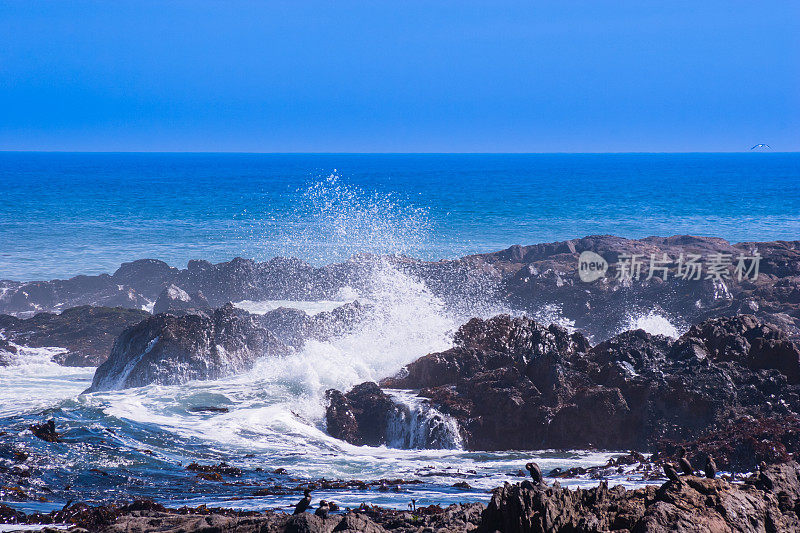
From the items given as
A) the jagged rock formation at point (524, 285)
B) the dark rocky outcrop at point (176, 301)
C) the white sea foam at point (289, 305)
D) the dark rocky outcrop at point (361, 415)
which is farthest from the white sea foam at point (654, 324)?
the dark rocky outcrop at point (176, 301)

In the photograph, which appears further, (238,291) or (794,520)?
(238,291)

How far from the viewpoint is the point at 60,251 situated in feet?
191

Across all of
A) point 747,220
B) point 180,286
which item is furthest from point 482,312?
point 747,220

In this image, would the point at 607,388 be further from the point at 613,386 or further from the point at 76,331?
the point at 76,331

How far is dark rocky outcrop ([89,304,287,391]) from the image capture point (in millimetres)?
22641

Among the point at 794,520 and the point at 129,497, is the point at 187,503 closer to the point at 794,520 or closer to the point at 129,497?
the point at 129,497

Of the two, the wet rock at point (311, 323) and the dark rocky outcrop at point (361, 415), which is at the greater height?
the wet rock at point (311, 323)

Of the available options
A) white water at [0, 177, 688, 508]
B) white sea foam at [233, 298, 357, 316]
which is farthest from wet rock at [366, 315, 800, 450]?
white sea foam at [233, 298, 357, 316]

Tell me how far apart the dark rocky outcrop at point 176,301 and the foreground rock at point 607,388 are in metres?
16.9

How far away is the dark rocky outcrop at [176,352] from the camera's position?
2264cm

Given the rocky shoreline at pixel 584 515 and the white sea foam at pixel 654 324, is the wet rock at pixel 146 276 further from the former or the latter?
the rocky shoreline at pixel 584 515

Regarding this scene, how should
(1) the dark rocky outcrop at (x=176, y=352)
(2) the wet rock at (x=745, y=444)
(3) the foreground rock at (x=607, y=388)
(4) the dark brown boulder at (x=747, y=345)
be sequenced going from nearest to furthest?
(2) the wet rock at (x=745, y=444) → (3) the foreground rock at (x=607, y=388) → (4) the dark brown boulder at (x=747, y=345) → (1) the dark rocky outcrop at (x=176, y=352)

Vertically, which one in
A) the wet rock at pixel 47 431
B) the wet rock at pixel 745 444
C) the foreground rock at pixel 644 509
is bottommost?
the wet rock at pixel 47 431

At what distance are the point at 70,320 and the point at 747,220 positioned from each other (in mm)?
74005
